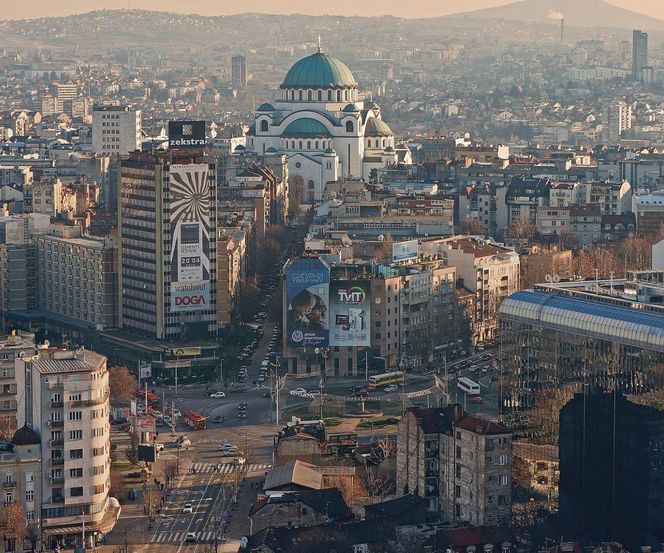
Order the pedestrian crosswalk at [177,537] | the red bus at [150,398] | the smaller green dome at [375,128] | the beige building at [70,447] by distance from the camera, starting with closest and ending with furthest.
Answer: the pedestrian crosswalk at [177,537] → the beige building at [70,447] → the red bus at [150,398] → the smaller green dome at [375,128]

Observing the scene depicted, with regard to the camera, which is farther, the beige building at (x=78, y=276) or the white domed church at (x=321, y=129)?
the white domed church at (x=321, y=129)

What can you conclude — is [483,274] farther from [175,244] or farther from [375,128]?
[375,128]

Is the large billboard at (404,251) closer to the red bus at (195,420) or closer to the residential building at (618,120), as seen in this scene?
the red bus at (195,420)

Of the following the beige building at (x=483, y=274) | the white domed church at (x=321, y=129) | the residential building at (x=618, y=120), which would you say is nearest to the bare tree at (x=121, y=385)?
the beige building at (x=483, y=274)

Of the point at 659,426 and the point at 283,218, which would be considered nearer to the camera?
the point at 659,426

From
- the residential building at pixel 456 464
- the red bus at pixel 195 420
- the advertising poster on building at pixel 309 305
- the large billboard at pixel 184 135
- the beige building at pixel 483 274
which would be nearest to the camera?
the residential building at pixel 456 464

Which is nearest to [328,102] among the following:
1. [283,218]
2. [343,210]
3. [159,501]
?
[283,218]

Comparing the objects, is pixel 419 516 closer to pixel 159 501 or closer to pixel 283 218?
pixel 159 501

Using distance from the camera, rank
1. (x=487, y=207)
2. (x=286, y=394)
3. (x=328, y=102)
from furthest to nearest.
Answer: (x=328, y=102)
(x=487, y=207)
(x=286, y=394)
